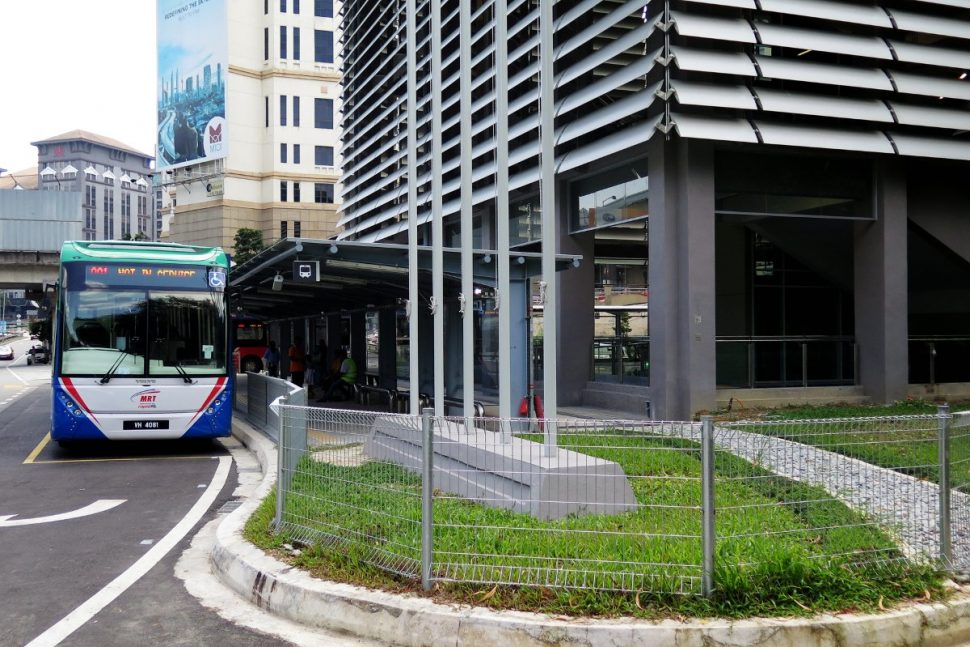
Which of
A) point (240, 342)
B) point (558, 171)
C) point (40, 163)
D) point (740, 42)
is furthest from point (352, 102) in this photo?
point (40, 163)

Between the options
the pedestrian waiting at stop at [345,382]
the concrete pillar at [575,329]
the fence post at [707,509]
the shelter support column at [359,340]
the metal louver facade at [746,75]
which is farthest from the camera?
the shelter support column at [359,340]

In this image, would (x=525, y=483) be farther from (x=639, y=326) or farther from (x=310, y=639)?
(x=639, y=326)

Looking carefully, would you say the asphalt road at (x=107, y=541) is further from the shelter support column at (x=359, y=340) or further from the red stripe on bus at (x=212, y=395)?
the shelter support column at (x=359, y=340)

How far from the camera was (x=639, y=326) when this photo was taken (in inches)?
812

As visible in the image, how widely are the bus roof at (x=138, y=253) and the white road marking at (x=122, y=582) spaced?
525 cm

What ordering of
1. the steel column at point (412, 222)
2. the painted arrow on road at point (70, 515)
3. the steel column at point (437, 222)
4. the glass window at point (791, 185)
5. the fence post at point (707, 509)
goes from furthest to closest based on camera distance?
the glass window at point (791, 185), the steel column at point (412, 222), the steel column at point (437, 222), the painted arrow on road at point (70, 515), the fence post at point (707, 509)

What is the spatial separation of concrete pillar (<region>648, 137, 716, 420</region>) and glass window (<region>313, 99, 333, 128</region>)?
63.3 meters

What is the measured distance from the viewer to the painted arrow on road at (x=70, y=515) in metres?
9.12

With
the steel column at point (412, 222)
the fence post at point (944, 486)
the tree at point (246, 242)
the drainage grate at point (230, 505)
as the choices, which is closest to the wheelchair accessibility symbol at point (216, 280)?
the steel column at point (412, 222)

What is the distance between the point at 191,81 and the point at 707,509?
82.9 m

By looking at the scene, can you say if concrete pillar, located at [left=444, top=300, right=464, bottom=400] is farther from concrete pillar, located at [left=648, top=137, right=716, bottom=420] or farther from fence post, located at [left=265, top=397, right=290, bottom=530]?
fence post, located at [left=265, top=397, right=290, bottom=530]

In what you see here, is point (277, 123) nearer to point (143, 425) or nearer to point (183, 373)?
point (183, 373)

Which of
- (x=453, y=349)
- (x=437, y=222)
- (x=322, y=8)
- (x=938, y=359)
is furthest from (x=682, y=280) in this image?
(x=322, y=8)

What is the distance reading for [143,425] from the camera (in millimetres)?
13875
